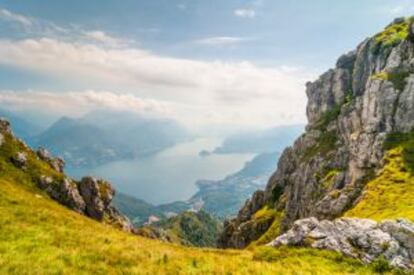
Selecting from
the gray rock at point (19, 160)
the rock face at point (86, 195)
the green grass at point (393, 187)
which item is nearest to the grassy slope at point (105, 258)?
the green grass at point (393, 187)

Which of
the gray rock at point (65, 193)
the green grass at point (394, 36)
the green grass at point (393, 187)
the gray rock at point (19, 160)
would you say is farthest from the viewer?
the green grass at point (394, 36)

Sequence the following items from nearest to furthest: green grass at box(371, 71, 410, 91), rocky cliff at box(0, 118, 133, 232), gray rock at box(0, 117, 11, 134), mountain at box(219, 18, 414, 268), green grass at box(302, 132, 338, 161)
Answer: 1. mountain at box(219, 18, 414, 268)
2. rocky cliff at box(0, 118, 133, 232)
3. gray rock at box(0, 117, 11, 134)
4. green grass at box(371, 71, 410, 91)
5. green grass at box(302, 132, 338, 161)

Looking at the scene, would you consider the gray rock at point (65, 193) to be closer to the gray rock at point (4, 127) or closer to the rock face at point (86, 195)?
the rock face at point (86, 195)

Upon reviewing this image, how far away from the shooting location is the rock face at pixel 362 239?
2797cm

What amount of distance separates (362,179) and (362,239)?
65.3 metres

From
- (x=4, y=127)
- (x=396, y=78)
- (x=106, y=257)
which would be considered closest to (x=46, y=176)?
(x=4, y=127)

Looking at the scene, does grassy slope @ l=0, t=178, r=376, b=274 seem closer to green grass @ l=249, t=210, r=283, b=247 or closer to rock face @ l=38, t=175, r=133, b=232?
rock face @ l=38, t=175, r=133, b=232

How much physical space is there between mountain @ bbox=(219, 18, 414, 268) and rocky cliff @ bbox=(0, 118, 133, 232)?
55.9 metres

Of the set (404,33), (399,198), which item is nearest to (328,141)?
(404,33)

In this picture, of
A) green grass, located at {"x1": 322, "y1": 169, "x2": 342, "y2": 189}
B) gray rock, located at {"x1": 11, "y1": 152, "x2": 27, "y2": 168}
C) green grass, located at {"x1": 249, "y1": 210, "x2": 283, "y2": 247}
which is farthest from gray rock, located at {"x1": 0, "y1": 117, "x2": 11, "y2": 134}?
green grass, located at {"x1": 322, "y1": 169, "x2": 342, "y2": 189}

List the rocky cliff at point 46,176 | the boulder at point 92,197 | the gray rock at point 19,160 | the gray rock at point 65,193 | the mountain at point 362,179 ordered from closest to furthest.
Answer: the mountain at point 362,179
the rocky cliff at point 46,176
the gray rock at point 19,160
the gray rock at point 65,193
the boulder at point 92,197

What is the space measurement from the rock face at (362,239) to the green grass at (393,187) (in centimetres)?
1785

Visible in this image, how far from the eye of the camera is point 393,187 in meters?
72.4

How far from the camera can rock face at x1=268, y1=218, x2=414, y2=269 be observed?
1101 inches
